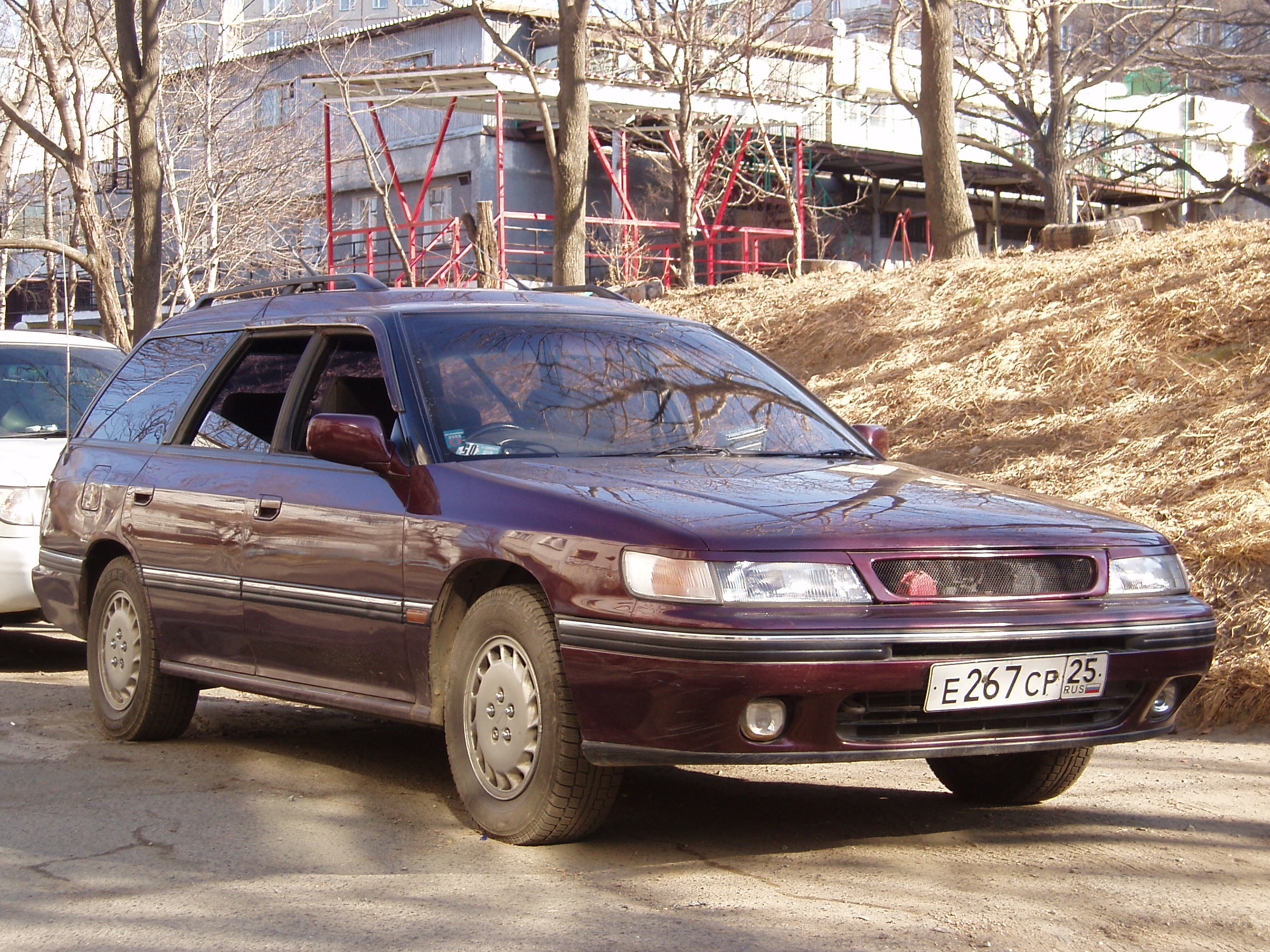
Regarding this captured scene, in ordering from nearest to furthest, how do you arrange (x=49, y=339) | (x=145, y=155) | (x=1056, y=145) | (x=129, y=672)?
(x=129, y=672) < (x=49, y=339) < (x=145, y=155) < (x=1056, y=145)

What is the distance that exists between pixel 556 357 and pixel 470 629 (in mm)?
1151

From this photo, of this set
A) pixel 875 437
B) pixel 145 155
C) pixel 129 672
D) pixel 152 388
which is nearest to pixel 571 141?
pixel 145 155

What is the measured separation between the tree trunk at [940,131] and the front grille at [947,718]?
1208 centimetres

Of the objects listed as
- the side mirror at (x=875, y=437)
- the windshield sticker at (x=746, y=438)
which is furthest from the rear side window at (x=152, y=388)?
the side mirror at (x=875, y=437)

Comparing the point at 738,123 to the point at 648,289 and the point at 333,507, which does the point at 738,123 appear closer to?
the point at 648,289

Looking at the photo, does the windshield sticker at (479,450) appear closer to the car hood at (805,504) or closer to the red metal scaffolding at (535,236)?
the car hood at (805,504)

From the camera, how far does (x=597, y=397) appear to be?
523 centimetres

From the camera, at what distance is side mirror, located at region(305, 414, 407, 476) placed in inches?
194

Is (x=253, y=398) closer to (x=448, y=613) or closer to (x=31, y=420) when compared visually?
(x=448, y=613)

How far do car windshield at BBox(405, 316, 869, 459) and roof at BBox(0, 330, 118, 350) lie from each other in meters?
5.20

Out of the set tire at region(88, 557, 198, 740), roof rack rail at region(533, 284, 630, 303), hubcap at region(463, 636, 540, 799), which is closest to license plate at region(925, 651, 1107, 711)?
hubcap at region(463, 636, 540, 799)

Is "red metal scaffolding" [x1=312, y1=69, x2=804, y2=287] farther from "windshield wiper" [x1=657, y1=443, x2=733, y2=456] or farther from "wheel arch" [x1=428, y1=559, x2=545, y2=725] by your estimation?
"wheel arch" [x1=428, y1=559, x2=545, y2=725]

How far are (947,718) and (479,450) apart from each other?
1708 millimetres

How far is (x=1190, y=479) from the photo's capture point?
27.1 ft
